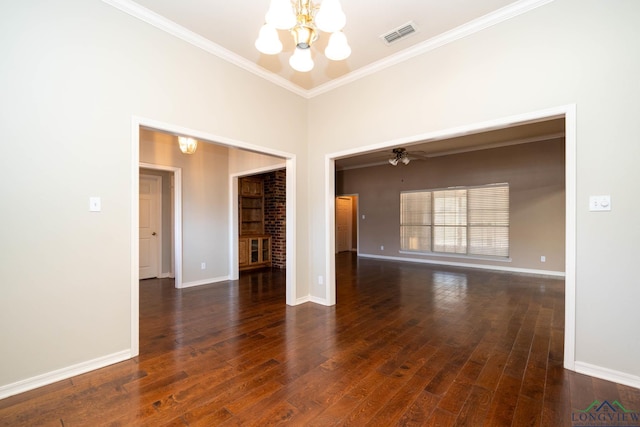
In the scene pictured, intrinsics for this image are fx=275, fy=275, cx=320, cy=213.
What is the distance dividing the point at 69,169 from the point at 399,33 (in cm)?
334

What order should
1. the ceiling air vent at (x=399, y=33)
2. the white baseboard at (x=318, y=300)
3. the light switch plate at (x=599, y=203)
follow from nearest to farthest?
the light switch plate at (x=599, y=203) < the ceiling air vent at (x=399, y=33) < the white baseboard at (x=318, y=300)

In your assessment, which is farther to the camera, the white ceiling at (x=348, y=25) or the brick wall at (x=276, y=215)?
the brick wall at (x=276, y=215)

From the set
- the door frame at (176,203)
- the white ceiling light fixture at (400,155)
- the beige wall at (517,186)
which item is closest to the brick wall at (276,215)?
the door frame at (176,203)

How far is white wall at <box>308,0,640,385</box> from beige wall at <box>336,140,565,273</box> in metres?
4.65

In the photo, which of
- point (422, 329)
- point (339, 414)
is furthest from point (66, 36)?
point (422, 329)

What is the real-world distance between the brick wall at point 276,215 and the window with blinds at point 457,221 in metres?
3.63

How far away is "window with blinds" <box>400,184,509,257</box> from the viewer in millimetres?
6715

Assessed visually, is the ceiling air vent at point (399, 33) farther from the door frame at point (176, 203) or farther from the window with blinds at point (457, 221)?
the window with blinds at point (457, 221)

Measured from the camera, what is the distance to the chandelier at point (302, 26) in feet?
5.15

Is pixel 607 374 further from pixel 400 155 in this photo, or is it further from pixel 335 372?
pixel 400 155

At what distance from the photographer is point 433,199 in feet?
25.5

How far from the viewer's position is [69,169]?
222 centimetres

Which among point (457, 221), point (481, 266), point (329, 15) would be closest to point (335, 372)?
point (329, 15)

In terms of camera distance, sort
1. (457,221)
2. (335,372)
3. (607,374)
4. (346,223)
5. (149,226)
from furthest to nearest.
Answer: (346,223)
(457,221)
(149,226)
(335,372)
(607,374)
